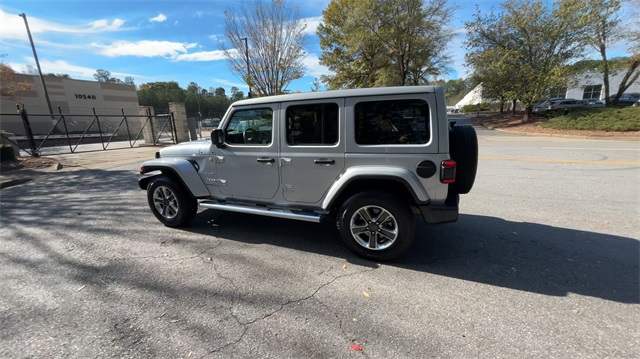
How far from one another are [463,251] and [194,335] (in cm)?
294

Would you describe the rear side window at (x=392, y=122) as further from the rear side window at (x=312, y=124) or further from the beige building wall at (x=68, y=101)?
the beige building wall at (x=68, y=101)

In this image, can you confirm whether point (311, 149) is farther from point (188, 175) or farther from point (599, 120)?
point (599, 120)

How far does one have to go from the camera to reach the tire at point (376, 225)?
304 cm

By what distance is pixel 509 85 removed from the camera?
2411 cm

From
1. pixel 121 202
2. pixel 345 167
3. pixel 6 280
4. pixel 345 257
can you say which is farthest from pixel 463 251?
pixel 121 202

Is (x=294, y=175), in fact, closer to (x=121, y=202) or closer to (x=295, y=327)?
(x=295, y=327)

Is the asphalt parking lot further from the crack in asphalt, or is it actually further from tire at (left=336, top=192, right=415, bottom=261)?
tire at (left=336, top=192, right=415, bottom=261)

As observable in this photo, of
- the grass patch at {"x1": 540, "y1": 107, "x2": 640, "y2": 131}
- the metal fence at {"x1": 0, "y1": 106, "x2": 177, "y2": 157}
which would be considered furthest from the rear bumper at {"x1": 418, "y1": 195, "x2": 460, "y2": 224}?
the grass patch at {"x1": 540, "y1": 107, "x2": 640, "y2": 131}

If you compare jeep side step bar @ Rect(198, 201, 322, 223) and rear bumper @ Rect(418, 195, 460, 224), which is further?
jeep side step bar @ Rect(198, 201, 322, 223)

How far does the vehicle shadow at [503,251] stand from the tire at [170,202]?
24 centimetres

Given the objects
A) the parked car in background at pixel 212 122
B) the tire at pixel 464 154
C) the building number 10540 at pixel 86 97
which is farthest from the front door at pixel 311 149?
the building number 10540 at pixel 86 97

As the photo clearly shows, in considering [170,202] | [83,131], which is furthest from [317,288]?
[83,131]

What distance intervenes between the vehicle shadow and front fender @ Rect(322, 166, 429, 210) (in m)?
0.82

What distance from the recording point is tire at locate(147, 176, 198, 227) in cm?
419
